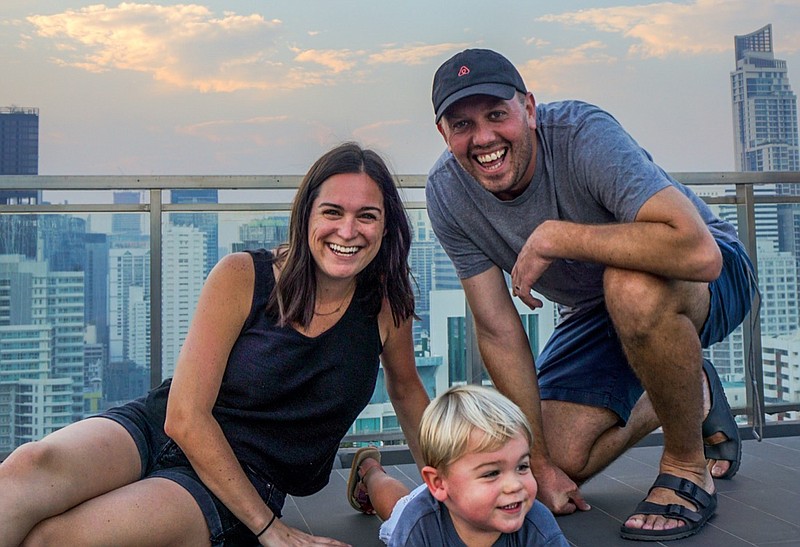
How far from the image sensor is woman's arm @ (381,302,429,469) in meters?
2.20

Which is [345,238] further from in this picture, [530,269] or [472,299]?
[472,299]

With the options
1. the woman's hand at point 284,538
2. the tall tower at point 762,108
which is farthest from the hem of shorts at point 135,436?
the tall tower at point 762,108

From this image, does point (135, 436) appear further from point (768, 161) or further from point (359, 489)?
point (768, 161)

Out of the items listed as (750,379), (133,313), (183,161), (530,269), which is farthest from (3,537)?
(183,161)

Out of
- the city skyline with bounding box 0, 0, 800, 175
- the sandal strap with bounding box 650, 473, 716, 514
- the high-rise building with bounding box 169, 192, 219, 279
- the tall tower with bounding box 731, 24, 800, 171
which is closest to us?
the sandal strap with bounding box 650, 473, 716, 514

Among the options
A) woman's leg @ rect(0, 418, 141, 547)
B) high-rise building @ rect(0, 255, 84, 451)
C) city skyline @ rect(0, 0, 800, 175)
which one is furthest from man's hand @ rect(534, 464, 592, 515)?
city skyline @ rect(0, 0, 800, 175)

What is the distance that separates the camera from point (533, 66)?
36.9 feet

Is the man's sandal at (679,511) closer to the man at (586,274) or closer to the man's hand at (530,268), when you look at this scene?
the man at (586,274)

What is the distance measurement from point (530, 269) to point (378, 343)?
438 mm

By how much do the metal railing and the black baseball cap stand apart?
54.4 inches

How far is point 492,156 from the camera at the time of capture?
230 centimetres

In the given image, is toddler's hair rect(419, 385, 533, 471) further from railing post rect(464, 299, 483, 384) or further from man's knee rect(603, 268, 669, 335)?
railing post rect(464, 299, 483, 384)

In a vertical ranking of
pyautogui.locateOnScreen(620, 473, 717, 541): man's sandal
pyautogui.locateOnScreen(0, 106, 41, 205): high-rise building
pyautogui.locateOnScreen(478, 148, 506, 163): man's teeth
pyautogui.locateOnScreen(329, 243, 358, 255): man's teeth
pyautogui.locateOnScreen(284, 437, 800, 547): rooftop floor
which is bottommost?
pyautogui.locateOnScreen(284, 437, 800, 547): rooftop floor

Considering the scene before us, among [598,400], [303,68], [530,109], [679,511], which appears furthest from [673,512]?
[303,68]
